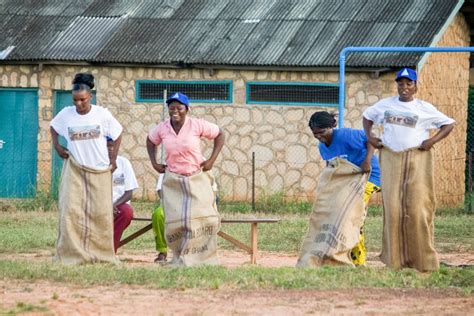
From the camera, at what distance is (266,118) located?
78.3 feet

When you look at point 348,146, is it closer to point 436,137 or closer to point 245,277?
point 436,137

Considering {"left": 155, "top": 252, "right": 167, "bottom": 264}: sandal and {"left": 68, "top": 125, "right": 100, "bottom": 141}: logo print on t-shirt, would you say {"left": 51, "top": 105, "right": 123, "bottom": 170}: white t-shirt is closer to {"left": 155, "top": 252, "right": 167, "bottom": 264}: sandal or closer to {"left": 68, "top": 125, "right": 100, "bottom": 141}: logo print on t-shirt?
{"left": 68, "top": 125, "right": 100, "bottom": 141}: logo print on t-shirt

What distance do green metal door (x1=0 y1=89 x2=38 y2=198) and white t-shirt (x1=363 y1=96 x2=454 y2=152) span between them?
42.5 feet

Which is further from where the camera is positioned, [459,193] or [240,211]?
[459,193]

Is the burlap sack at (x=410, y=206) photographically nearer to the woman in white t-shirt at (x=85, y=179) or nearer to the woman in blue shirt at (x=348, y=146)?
the woman in blue shirt at (x=348, y=146)

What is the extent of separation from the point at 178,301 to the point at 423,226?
10.0ft

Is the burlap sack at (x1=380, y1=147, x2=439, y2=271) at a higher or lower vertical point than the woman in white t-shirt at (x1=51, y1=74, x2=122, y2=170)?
lower

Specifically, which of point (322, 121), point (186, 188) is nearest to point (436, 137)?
point (322, 121)

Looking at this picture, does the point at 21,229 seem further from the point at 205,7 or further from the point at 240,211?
the point at 205,7

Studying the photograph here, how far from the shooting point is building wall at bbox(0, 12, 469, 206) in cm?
2364

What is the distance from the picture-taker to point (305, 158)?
23703mm

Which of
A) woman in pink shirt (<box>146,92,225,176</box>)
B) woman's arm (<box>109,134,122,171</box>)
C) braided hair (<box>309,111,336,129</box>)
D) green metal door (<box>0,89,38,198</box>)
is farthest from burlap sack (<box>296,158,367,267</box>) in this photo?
green metal door (<box>0,89,38,198</box>)

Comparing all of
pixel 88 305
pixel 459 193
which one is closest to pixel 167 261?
pixel 88 305

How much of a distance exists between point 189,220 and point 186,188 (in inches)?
11.9
